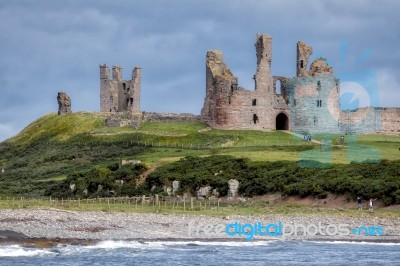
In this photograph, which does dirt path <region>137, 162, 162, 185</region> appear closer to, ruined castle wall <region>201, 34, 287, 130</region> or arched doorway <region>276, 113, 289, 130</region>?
ruined castle wall <region>201, 34, 287, 130</region>

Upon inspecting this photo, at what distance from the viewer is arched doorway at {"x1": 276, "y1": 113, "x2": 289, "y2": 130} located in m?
97.4

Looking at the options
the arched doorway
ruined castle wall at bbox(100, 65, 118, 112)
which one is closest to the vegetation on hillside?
the arched doorway

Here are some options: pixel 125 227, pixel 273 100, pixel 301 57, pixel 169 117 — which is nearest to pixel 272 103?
pixel 273 100

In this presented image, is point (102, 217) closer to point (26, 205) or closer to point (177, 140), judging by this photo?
point (26, 205)

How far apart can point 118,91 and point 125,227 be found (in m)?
62.1

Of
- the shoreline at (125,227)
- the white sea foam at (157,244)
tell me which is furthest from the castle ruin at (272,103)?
the white sea foam at (157,244)

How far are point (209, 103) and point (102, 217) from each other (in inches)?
1787

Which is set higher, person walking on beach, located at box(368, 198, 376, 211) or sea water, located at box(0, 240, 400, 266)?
person walking on beach, located at box(368, 198, 376, 211)

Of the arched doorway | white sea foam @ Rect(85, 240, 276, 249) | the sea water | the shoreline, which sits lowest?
the sea water

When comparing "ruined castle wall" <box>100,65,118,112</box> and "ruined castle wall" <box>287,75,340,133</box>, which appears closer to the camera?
"ruined castle wall" <box>287,75,340,133</box>

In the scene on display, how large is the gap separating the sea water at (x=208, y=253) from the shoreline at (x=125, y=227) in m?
1.03

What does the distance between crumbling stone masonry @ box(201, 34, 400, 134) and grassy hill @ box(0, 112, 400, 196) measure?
260 centimetres

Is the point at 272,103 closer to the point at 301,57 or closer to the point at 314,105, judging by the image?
the point at 314,105

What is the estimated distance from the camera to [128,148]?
8700 centimetres
